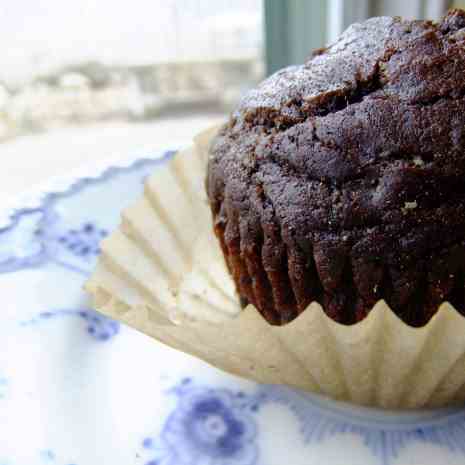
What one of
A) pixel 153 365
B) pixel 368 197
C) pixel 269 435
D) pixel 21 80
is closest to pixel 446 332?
pixel 368 197

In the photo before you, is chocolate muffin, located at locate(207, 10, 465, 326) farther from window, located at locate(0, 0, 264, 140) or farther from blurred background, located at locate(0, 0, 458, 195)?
window, located at locate(0, 0, 264, 140)

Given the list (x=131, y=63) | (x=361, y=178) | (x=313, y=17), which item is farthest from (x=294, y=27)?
(x=361, y=178)

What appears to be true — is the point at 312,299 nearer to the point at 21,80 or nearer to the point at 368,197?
the point at 368,197

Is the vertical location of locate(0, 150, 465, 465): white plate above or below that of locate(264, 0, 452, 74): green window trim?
below

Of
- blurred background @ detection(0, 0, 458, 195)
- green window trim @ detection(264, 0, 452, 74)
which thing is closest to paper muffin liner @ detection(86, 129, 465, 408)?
blurred background @ detection(0, 0, 458, 195)

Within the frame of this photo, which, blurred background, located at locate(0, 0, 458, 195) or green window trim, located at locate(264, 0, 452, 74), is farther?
blurred background, located at locate(0, 0, 458, 195)

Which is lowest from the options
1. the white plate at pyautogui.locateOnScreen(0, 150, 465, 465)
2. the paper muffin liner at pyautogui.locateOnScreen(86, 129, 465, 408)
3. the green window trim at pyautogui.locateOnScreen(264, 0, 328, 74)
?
the white plate at pyautogui.locateOnScreen(0, 150, 465, 465)

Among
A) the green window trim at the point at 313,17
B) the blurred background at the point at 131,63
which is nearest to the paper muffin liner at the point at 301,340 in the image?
the blurred background at the point at 131,63

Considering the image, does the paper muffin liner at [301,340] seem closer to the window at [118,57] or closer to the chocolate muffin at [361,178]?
the chocolate muffin at [361,178]
